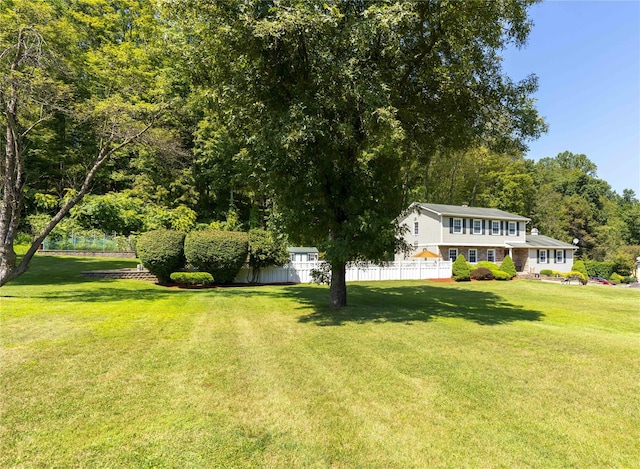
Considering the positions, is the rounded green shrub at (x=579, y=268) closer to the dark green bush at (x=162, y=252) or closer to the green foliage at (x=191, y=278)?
the green foliage at (x=191, y=278)

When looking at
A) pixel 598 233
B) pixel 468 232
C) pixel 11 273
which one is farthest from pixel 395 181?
pixel 598 233

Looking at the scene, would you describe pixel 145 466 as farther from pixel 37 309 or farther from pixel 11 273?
pixel 11 273

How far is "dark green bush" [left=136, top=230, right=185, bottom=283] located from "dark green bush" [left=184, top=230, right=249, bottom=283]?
0.40 m

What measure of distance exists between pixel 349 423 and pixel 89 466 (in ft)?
6.87

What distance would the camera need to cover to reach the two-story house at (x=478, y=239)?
2988 centimetres

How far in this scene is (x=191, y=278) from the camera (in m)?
15.0

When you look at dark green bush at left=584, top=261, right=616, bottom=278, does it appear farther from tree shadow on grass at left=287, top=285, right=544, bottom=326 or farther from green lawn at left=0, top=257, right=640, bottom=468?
green lawn at left=0, top=257, right=640, bottom=468

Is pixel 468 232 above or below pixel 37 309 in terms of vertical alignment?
above

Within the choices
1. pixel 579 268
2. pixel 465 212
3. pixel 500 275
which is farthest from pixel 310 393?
pixel 579 268

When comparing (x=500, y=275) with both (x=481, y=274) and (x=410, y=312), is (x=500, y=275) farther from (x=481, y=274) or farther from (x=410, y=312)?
(x=410, y=312)

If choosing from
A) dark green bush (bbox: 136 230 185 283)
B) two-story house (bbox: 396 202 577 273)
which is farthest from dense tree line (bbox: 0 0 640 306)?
two-story house (bbox: 396 202 577 273)

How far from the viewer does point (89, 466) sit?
2.67m

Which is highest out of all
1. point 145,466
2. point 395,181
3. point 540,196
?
point 540,196

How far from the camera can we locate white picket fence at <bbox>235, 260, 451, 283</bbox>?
18.1m
